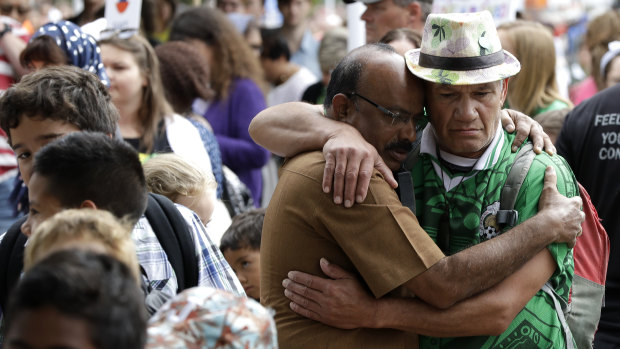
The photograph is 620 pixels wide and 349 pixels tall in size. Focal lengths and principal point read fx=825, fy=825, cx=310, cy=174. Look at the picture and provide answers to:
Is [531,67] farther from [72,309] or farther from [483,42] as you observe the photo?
[72,309]

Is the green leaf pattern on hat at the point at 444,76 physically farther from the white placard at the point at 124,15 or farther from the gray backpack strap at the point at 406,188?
the white placard at the point at 124,15

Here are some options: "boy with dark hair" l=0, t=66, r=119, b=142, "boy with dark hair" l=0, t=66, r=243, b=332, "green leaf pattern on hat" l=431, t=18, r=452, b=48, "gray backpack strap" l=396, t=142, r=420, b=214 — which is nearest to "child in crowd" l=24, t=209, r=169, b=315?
"boy with dark hair" l=0, t=66, r=243, b=332

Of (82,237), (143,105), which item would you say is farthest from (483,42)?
(143,105)

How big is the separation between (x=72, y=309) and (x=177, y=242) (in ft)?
3.39

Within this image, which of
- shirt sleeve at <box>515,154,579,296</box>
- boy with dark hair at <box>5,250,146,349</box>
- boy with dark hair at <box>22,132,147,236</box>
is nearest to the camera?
boy with dark hair at <box>5,250,146,349</box>

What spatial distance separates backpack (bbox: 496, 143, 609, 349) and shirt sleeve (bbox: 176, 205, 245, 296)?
1.00 m

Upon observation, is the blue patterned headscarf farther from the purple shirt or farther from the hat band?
the hat band

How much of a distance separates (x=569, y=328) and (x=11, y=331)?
7.11 ft

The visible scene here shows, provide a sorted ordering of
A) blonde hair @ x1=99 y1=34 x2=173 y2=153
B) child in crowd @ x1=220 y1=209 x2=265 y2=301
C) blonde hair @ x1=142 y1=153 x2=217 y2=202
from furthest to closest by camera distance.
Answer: blonde hair @ x1=99 y1=34 x2=173 y2=153 < child in crowd @ x1=220 y1=209 x2=265 y2=301 < blonde hair @ x1=142 y1=153 x2=217 y2=202

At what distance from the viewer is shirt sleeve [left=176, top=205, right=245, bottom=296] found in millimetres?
2838

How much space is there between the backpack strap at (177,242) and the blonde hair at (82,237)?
0.59 m

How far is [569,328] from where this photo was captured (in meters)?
3.17

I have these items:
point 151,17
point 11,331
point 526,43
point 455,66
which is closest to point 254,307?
point 11,331

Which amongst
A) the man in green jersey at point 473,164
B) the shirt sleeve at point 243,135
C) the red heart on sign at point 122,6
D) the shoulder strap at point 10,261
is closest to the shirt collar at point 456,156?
the man in green jersey at point 473,164
